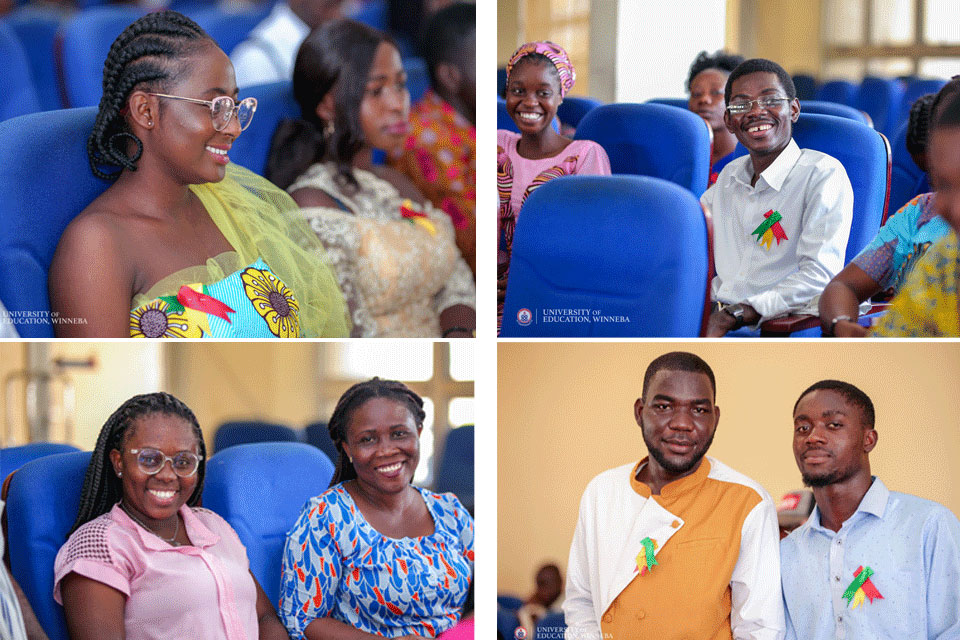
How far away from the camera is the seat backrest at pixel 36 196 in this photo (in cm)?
149

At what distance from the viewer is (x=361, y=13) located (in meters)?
1.65

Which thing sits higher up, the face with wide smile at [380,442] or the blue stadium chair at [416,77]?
the blue stadium chair at [416,77]

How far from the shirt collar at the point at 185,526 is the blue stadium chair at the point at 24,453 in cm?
14

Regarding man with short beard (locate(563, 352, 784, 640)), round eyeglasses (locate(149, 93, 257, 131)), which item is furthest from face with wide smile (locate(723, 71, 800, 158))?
round eyeglasses (locate(149, 93, 257, 131))

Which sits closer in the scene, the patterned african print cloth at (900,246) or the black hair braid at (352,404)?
the patterned african print cloth at (900,246)

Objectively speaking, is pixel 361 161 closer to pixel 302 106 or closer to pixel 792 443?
pixel 302 106

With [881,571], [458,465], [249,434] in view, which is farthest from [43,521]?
[881,571]

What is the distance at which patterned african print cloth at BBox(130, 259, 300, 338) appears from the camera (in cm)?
154

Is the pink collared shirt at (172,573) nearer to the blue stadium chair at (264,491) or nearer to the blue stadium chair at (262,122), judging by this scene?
the blue stadium chair at (264,491)

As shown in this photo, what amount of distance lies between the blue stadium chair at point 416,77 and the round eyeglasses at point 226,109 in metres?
0.27

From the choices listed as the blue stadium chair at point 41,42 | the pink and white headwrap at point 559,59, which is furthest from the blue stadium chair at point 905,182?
the blue stadium chair at point 41,42

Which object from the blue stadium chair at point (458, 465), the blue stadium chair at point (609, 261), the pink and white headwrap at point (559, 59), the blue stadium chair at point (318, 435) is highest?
the pink and white headwrap at point (559, 59)

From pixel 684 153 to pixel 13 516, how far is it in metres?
1.26

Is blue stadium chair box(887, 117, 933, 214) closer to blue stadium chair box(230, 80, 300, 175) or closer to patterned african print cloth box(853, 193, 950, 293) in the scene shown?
patterned african print cloth box(853, 193, 950, 293)
